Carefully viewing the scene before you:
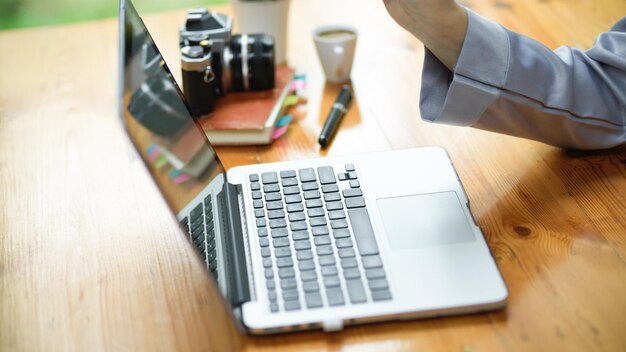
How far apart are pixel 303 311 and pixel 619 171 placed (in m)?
0.44

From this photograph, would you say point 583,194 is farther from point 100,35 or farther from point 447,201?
point 100,35

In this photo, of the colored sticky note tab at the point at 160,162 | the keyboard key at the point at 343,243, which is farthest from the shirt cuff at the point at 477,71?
the colored sticky note tab at the point at 160,162

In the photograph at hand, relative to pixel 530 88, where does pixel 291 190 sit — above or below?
below

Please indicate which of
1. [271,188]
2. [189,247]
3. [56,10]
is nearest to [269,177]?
[271,188]

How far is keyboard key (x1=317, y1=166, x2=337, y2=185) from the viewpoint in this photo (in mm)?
757

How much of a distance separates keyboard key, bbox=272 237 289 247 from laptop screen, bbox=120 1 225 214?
0.30 feet

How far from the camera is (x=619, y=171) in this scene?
805 mm

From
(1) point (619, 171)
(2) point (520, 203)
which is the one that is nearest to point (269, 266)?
(2) point (520, 203)

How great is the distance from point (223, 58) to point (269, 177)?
0.80 feet

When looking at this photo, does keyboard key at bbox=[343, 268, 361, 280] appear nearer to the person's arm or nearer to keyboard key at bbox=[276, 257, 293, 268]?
keyboard key at bbox=[276, 257, 293, 268]

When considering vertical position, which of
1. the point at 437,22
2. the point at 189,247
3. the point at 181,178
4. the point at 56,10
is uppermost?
the point at 437,22

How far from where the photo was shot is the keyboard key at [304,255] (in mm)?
654

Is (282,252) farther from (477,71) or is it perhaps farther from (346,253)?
(477,71)

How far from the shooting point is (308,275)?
634 millimetres
